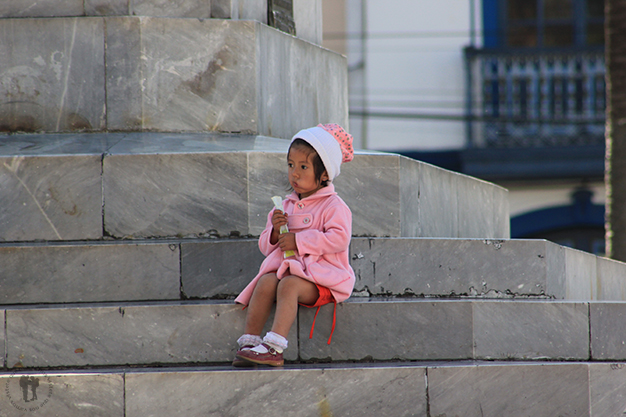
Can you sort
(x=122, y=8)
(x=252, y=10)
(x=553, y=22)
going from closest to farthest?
(x=122, y=8) → (x=252, y=10) → (x=553, y=22)

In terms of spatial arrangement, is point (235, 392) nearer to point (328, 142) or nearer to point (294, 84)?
point (328, 142)

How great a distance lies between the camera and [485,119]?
12789mm

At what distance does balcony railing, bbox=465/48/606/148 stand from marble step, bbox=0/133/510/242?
841 centimetres

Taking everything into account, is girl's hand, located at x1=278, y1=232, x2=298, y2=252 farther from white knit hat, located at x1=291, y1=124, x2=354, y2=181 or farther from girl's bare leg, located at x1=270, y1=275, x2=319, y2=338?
white knit hat, located at x1=291, y1=124, x2=354, y2=181

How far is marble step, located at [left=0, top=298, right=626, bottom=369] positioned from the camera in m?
3.81

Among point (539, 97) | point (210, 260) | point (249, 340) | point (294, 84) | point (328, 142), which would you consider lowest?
point (249, 340)

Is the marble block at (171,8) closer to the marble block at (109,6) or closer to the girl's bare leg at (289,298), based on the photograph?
the marble block at (109,6)

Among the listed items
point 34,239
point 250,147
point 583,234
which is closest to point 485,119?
point 583,234

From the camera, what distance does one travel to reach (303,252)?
3816 mm

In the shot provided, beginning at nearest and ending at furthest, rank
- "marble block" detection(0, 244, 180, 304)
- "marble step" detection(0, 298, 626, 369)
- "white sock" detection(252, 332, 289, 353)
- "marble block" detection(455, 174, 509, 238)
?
"white sock" detection(252, 332, 289, 353), "marble step" detection(0, 298, 626, 369), "marble block" detection(0, 244, 180, 304), "marble block" detection(455, 174, 509, 238)

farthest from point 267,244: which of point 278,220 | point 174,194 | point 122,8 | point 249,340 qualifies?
point 122,8

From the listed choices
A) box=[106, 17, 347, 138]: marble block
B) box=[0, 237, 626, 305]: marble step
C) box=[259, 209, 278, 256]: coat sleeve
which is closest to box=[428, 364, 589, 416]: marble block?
box=[0, 237, 626, 305]: marble step

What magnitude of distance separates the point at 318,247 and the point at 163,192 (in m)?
1.31

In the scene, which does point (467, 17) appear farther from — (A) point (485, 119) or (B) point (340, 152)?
(B) point (340, 152)
